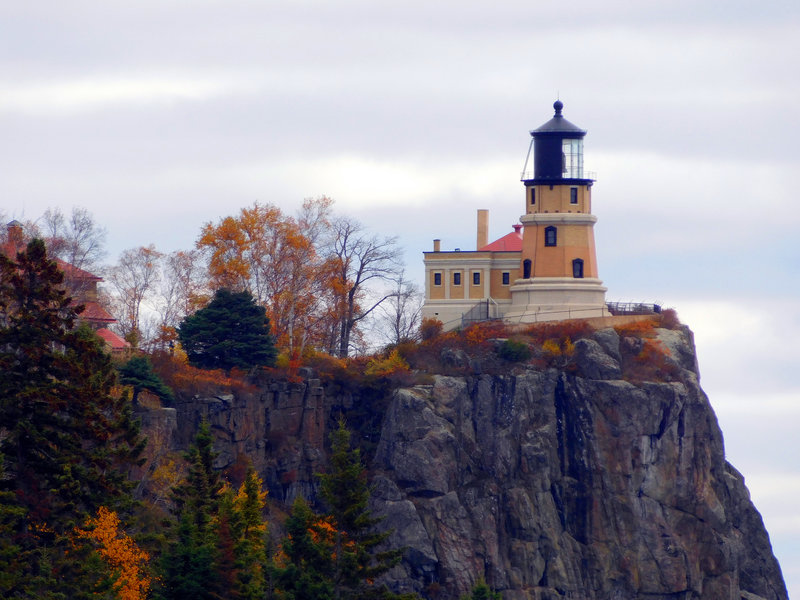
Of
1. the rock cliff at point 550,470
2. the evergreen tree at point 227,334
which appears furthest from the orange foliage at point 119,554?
the rock cliff at point 550,470

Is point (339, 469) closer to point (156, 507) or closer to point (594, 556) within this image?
point (156, 507)

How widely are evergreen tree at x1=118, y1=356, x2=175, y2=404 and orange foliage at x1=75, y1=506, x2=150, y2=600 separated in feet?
73.3

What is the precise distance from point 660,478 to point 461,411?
33.3 feet

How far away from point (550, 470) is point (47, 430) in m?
40.7

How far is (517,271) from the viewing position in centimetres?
10469

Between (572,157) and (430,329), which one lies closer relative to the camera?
(430,329)

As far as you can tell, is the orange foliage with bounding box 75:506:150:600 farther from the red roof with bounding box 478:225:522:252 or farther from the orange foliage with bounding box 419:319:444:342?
the red roof with bounding box 478:225:522:252

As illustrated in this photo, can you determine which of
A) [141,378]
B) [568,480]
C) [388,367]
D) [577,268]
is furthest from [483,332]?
[141,378]

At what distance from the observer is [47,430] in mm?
62406

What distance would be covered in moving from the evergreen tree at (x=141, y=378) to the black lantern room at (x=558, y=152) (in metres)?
23.8

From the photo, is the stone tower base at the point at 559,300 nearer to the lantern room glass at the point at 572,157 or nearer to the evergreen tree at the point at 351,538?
the lantern room glass at the point at 572,157

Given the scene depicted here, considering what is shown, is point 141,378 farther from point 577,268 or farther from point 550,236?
point 577,268

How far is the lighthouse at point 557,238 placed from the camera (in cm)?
10231

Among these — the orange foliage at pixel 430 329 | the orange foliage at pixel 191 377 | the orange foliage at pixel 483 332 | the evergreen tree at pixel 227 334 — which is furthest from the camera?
the orange foliage at pixel 430 329
